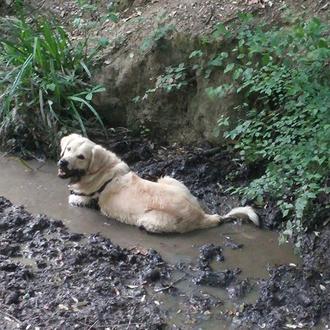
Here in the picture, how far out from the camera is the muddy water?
206 inches

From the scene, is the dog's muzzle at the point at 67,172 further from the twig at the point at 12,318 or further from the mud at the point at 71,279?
the twig at the point at 12,318

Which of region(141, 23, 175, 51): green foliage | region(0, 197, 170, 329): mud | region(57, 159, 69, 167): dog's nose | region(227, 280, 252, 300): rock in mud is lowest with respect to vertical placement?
region(227, 280, 252, 300): rock in mud

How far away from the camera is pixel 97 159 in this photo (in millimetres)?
6363

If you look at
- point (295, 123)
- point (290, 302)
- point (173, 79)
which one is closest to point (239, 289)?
point (290, 302)

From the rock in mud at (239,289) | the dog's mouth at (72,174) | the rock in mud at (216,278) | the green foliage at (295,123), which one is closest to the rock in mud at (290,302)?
the rock in mud at (239,289)

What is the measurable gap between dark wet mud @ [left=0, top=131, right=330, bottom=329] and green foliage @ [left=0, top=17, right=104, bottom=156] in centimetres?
102

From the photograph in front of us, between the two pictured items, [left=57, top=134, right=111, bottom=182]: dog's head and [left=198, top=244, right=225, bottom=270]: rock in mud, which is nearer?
[left=198, top=244, right=225, bottom=270]: rock in mud

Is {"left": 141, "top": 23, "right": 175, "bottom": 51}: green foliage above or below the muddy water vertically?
above

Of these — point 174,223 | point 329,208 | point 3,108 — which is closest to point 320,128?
point 329,208

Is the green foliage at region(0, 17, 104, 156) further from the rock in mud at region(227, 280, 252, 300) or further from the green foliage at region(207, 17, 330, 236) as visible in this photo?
the rock in mud at region(227, 280, 252, 300)

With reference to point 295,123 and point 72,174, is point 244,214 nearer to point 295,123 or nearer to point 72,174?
point 295,123

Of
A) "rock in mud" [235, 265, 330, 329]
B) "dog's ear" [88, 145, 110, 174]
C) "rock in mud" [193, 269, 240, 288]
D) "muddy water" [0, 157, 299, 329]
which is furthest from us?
"dog's ear" [88, 145, 110, 174]

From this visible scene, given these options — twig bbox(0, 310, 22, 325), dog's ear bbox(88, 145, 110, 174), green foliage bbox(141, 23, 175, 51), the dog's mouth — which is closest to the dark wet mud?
twig bbox(0, 310, 22, 325)

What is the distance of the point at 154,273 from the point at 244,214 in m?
1.19
